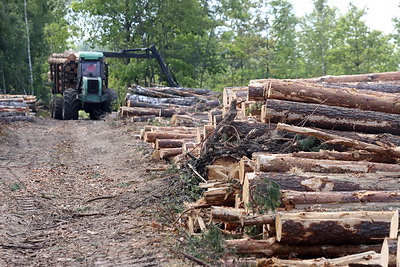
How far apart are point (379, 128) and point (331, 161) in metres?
1.64

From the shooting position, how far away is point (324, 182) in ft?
21.6

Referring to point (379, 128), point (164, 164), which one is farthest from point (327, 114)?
point (164, 164)

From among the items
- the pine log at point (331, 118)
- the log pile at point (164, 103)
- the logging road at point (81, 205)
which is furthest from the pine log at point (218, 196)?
the log pile at point (164, 103)

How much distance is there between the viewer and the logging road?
6.34 meters

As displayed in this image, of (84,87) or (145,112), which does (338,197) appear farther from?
(84,87)

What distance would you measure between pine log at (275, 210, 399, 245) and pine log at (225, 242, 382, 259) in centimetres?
6

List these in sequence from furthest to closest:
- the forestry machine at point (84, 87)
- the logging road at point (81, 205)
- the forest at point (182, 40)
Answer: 1. the forest at point (182, 40)
2. the forestry machine at point (84, 87)
3. the logging road at point (81, 205)

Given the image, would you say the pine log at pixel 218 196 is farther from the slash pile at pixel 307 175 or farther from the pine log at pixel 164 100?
the pine log at pixel 164 100

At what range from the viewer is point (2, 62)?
3481cm

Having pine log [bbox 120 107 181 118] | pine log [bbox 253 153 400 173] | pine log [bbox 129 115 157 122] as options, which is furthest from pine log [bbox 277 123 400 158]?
pine log [bbox 129 115 157 122]

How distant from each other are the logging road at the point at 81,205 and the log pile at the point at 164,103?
4.55 meters

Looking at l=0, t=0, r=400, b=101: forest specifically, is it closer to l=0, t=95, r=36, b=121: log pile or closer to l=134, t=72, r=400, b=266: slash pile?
l=0, t=95, r=36, b=121: log pile

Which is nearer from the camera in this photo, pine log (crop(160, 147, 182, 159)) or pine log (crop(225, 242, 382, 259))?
pine log (crop(225, 242, 382, 259))

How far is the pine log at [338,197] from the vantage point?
611cm
